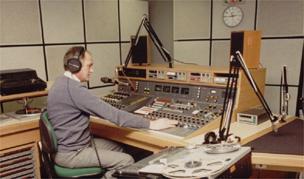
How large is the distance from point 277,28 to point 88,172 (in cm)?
225

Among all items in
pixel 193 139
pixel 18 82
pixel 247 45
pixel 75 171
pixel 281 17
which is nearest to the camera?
pixel 193 139

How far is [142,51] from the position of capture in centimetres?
269

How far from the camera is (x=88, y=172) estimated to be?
185 centimetres

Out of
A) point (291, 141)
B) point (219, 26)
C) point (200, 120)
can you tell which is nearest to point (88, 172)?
point (200, 120)

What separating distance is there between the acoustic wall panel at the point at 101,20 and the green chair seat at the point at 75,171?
1527mm

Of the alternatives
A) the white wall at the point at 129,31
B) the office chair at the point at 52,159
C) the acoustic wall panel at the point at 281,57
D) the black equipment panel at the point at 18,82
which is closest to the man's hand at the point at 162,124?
the office chair at the point at 52,159

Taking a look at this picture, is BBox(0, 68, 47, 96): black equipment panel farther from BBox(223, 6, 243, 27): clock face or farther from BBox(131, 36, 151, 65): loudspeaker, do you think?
BBox(223, 6, 243, 27): clock face

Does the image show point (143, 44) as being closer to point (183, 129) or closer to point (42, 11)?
point (42, 11)

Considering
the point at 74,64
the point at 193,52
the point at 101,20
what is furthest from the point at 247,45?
the point at 101,20

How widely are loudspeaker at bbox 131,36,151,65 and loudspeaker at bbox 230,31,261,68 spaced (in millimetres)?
845

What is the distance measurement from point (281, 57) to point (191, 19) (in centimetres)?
109

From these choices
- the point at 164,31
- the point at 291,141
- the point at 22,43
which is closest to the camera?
the point at 291,141

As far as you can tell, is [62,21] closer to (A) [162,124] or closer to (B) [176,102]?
(B) [176,102]

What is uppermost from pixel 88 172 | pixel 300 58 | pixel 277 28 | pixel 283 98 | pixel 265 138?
pixel 277 28
